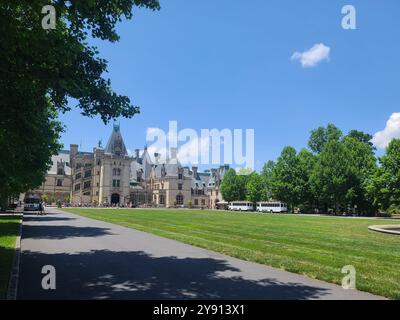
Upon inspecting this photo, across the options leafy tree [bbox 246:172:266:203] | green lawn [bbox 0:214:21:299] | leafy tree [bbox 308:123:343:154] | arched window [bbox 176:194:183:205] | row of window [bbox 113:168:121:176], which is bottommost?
green lawn [bbox 0:214:21:299]

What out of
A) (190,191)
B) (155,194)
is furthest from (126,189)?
(190,191)

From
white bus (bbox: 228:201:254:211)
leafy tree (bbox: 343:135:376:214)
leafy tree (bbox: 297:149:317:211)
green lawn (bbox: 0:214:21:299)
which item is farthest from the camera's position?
white bus (bbox: 228:201:254:211)

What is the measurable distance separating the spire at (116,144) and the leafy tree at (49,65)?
4490 inches

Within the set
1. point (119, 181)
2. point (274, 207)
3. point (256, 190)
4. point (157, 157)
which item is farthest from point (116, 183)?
point (274, 207)

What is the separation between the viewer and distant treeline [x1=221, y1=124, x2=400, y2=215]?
72312mm

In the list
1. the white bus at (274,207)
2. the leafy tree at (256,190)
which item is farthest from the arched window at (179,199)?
the white bus at (274,207)

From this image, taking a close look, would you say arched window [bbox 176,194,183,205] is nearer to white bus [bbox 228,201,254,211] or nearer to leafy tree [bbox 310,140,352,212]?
white bus [bbox 228,201,254,211]

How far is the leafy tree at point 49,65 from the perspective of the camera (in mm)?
10359

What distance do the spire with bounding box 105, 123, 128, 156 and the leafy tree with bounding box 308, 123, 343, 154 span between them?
55.6 meters

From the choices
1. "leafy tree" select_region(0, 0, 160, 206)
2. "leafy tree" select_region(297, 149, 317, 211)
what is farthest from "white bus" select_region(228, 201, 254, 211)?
"leafy tree" select_region(0, 0, 160, 206)

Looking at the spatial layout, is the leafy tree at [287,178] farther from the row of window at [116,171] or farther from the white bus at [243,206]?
the row of window at [116,171]
